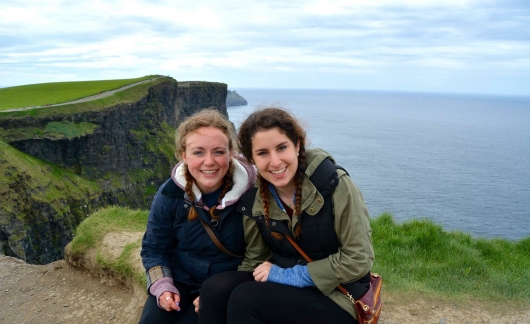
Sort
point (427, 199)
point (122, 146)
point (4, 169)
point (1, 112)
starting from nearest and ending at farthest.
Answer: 1. point (4, 169)
2. point (1, 112)
3. point (427, 199)
4. point (122, 146)

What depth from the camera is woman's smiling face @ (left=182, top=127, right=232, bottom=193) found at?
4562mm

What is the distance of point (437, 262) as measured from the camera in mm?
8125

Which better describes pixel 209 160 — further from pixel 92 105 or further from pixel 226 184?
pixel 92 105

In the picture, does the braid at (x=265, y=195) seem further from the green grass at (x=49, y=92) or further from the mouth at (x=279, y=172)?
the green grass at (x=49, y=92)

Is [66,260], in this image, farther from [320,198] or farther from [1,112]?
[1,112]

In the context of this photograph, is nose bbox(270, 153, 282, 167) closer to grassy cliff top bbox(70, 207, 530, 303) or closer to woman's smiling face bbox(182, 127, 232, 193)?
woman's smiling face bbox(182, 127, 232, 193)

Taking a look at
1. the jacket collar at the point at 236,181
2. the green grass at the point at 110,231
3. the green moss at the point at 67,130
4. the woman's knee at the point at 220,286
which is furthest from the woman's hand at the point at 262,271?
the green moss at the point at 67,130

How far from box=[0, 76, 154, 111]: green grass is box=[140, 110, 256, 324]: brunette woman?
5484 cm

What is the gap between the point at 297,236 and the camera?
4.09 metres

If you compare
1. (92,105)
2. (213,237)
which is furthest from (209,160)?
(92,105)

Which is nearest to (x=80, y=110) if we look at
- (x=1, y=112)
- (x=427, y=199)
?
(x=1, y=112)

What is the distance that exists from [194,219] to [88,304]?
12.0 ft

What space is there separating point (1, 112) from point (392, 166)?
55.0 metres

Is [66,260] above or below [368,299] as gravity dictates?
below
